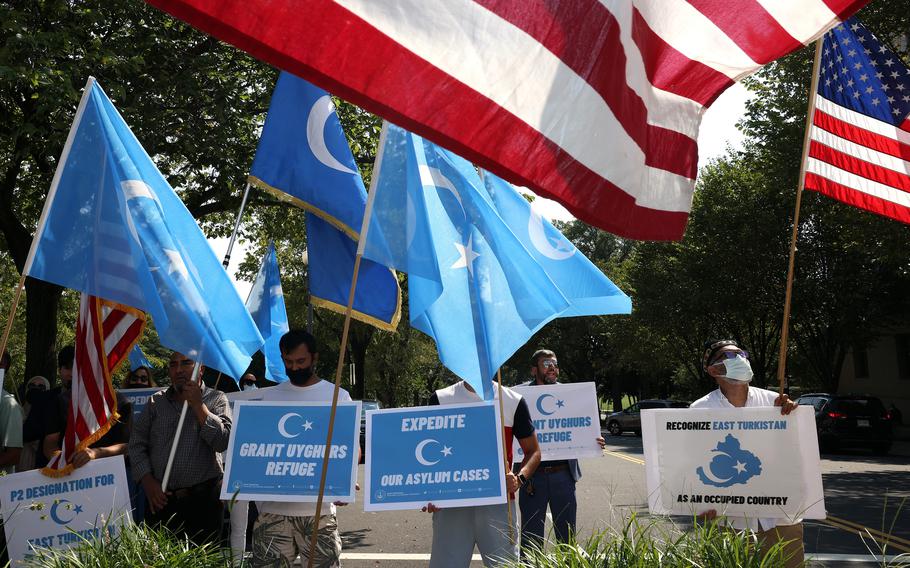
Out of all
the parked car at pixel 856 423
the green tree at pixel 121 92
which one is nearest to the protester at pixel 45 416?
the green tree at pixel 121 92

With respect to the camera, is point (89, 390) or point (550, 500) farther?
point (550, 500)

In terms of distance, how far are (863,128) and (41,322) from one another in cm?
1398

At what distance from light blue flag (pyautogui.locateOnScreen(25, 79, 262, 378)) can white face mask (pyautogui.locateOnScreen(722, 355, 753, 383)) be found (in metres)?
2.97

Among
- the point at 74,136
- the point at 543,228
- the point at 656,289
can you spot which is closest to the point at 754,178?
the point at 656,289

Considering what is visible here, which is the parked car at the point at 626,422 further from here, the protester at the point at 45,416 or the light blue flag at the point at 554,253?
the protester at the point at 45,416

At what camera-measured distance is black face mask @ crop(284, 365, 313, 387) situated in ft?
18.4

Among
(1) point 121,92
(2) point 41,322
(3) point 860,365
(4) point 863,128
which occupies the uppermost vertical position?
(1) point 121,92

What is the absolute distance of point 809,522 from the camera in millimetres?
11516

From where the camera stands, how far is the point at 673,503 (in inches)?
202

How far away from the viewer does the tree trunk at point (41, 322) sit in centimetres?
1579

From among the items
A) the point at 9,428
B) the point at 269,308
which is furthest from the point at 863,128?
the point at 269,308

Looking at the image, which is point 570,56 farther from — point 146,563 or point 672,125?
point 146,563

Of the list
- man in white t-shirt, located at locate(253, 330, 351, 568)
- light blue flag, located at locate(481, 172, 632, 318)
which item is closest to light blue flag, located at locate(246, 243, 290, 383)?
light blue flag, located at locate(481, 172, 632, 318)

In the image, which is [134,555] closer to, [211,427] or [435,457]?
[211,427]
